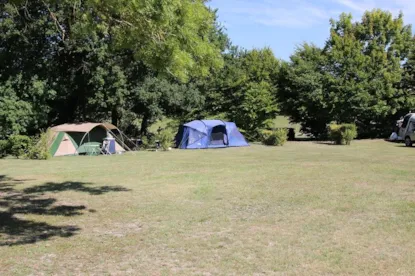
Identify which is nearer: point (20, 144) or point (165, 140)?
point (20, 144)

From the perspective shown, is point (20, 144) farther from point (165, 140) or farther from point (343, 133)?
point (343, 133)

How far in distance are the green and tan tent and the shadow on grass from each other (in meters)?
8.96

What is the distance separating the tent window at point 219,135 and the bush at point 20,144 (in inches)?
400

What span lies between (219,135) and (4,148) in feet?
38.3

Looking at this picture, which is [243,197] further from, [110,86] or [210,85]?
[210,85]

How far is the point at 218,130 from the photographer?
26047 mm

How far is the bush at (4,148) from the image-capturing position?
21312mm

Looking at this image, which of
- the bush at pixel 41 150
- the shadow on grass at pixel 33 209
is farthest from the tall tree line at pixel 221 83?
the shadow on grass at pixel 33 209

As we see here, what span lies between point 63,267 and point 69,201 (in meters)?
4.35

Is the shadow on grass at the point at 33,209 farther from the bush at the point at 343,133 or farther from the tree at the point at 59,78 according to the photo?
the bush at the point at 343,133

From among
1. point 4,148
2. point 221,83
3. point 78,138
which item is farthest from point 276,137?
point 4,148

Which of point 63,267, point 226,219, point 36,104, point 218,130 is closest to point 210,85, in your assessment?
point 218,130

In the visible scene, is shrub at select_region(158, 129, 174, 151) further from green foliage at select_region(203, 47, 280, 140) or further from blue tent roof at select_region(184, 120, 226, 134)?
green foliage at select_region(203, 47, 280, 140)

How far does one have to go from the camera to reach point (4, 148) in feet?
70.4
